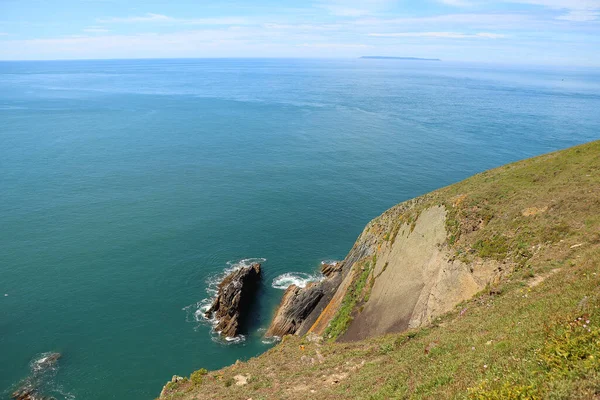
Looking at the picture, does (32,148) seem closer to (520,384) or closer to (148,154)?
(148,154)

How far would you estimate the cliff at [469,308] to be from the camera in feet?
46.3

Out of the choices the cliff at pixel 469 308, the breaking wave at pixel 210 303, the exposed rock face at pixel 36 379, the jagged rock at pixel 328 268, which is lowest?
the exposed rock face at pixel 36 379

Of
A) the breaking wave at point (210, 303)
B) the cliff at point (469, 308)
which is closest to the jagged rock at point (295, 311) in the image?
the cliff at point (469, 308)

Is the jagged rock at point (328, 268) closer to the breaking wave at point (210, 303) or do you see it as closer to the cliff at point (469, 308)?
the breaking wave at point (210, 303)

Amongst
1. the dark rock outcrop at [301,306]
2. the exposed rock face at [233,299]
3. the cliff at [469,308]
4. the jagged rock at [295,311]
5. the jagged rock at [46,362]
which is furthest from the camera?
the exposed rock face at [233,299]

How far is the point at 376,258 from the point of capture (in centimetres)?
4103

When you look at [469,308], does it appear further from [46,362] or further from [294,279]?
[46,362]

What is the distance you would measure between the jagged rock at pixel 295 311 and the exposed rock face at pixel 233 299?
4.82m

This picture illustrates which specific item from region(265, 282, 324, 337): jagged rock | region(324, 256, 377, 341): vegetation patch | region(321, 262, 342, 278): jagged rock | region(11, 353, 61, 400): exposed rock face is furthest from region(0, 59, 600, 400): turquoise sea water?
region(324, 256, 377, 341): vegetation patch

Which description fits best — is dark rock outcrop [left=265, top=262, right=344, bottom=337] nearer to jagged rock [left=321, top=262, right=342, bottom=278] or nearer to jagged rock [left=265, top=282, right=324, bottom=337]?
jagged rock [left=265, top=282, right=324, bottom=337]

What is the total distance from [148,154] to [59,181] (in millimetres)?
28683

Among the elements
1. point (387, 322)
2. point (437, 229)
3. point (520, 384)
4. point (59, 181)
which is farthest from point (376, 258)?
point (59, 181)

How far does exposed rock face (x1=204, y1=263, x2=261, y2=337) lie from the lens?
165ft

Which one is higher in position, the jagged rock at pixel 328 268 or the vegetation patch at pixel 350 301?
the vegetation patch at pixel 350 301
